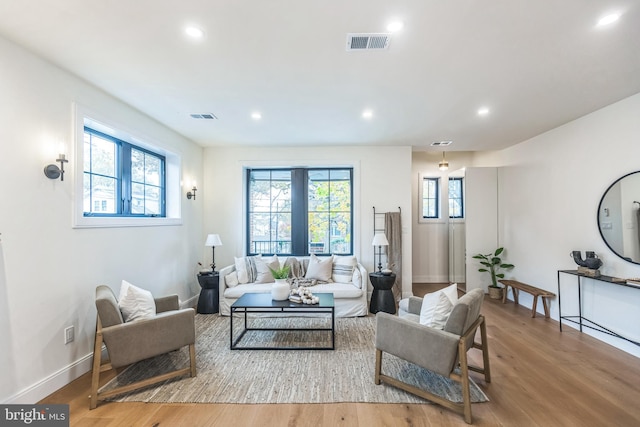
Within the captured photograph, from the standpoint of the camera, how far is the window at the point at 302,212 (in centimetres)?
526

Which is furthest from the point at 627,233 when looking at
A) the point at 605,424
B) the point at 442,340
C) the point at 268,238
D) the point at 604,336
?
the point at 268,238

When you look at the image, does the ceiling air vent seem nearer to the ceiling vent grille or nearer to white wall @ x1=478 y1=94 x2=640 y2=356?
the ceiling vent grille

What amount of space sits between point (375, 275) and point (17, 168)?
160 inches

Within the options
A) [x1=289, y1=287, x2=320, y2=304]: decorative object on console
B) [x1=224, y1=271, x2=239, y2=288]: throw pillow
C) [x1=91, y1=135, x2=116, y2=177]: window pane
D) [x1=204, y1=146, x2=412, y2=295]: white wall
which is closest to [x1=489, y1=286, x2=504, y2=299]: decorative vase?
[x1=204, y1=146, x2=412, y2=295]: white wall

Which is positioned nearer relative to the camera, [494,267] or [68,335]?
[68,335]

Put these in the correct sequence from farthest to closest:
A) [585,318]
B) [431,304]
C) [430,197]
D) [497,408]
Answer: [430,197], [585,318], [431,304], [497,408]

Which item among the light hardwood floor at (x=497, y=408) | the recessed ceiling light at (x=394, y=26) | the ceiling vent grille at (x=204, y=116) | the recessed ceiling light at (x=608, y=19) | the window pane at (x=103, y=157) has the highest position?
the recessed ceiling light at (x=608, y=19)

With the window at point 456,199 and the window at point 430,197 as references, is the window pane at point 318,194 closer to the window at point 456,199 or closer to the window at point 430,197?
the window at point 430,197

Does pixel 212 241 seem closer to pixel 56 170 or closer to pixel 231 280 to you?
pixel 231 280

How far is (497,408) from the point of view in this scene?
218 cm

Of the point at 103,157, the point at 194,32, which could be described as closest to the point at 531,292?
the point at 194,32

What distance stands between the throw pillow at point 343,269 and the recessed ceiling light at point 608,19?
3.62 metres

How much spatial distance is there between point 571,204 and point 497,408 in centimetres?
308

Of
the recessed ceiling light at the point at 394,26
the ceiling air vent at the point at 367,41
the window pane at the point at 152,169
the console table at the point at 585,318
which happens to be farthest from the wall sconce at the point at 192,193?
the console table at the point at 585,318
